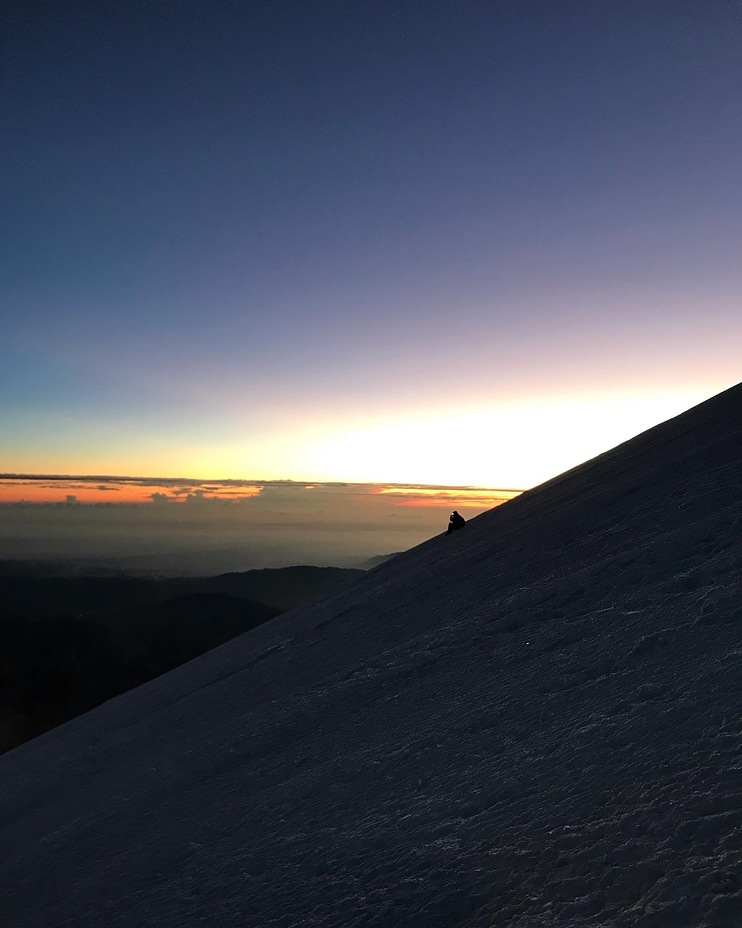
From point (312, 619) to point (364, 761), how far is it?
22.7ft

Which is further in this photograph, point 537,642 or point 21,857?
point 21,857

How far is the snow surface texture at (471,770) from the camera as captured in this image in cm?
257

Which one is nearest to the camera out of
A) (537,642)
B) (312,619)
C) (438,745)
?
(438,745)

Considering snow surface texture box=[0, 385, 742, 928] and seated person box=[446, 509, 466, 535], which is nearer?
snow surface texture box=[0, 385, 742, 928]

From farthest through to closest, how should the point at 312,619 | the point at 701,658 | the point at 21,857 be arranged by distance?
the point at 312,619 → the point at 21,857 → the point at 701,658

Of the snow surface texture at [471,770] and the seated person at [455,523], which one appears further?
the seated person at [455,523]

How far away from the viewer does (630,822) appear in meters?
2.60

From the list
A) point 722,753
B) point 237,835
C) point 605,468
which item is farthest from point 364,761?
point 605,468

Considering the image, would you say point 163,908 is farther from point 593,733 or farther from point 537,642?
point 537,642

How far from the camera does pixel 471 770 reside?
358 centimetres

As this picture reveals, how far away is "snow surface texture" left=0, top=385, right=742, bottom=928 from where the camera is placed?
2572 mm

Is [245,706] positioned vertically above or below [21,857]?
above

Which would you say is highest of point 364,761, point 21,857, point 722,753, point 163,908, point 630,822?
point 722,753

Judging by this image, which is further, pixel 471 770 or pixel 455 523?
pixel 455 523
